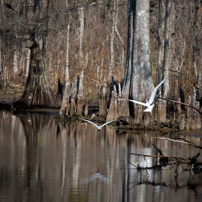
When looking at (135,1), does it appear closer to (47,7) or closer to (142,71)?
(142,71)

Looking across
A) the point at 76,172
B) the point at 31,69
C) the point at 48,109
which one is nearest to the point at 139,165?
the point at 76,172

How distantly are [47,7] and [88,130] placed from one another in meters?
8.34

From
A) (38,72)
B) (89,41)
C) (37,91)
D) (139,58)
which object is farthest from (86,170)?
(89,41)

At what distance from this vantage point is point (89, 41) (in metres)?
34.8

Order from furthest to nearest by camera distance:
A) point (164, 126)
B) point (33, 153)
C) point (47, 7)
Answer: point (47, 7)
point (164, 126)
point (33, 153)

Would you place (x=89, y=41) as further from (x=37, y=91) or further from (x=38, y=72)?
(x=37, y=91)

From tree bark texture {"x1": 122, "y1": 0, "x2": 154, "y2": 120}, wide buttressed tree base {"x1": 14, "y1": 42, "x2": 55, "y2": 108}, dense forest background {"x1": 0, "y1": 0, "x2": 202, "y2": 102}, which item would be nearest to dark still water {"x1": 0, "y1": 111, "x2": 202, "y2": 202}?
tree bark texture {"x1": 122, "y1": 0, "x2": 154, "y2": 120}

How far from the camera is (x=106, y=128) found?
15305 mm

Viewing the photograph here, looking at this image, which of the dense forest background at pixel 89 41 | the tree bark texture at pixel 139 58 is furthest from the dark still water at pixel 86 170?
the dense forest background at pixel 89 41

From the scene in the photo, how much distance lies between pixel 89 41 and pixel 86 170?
26.5 meters

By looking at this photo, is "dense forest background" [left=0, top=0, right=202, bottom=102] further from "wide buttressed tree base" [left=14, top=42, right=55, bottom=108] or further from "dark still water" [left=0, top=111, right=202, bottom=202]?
"dark still water" [left=0, top=111, right=202, bottom=202]

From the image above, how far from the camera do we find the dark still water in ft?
23.5

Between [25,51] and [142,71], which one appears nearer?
[142,71]

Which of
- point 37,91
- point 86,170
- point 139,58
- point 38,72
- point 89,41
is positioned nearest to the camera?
point 86,170
